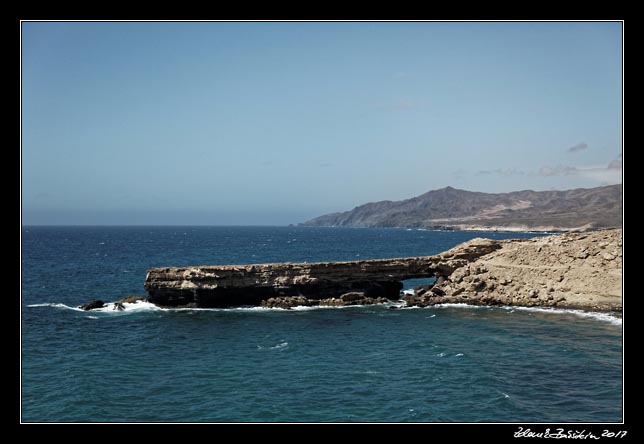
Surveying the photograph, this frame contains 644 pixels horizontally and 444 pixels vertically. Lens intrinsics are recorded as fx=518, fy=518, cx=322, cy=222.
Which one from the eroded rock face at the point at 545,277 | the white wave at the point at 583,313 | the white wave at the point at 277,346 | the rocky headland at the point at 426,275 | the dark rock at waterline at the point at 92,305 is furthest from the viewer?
the dark rock at waterline at the point at 92,305

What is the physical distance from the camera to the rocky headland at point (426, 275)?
44.5 meters

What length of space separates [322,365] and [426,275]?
24.4 m

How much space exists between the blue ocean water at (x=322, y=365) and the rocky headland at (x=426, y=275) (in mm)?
2402

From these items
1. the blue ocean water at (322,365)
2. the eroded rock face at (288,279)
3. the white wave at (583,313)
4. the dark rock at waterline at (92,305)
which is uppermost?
the eroded rock face at (288,279)

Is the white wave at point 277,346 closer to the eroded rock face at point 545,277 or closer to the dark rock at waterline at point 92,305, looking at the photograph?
the eroded rock face at point 545,277

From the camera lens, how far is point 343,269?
4828 cm

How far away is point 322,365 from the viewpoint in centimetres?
2806

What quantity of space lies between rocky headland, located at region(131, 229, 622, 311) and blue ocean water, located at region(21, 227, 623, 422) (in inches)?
94.6

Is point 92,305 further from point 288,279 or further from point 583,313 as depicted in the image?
point 583,313

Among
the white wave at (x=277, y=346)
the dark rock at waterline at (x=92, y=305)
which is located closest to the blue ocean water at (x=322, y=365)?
the white wave at (x=277, y=346)

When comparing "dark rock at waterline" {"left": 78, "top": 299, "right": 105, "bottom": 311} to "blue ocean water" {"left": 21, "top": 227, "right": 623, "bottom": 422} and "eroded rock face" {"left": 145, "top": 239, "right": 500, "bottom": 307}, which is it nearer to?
"blue ocean water" {"left": 21, "top": 227, "right": 623, "bottom": 422}

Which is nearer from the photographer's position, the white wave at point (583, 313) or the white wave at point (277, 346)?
the white wave at point (277, 346)

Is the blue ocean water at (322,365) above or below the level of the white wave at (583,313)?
below

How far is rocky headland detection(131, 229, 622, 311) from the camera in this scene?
146ft
